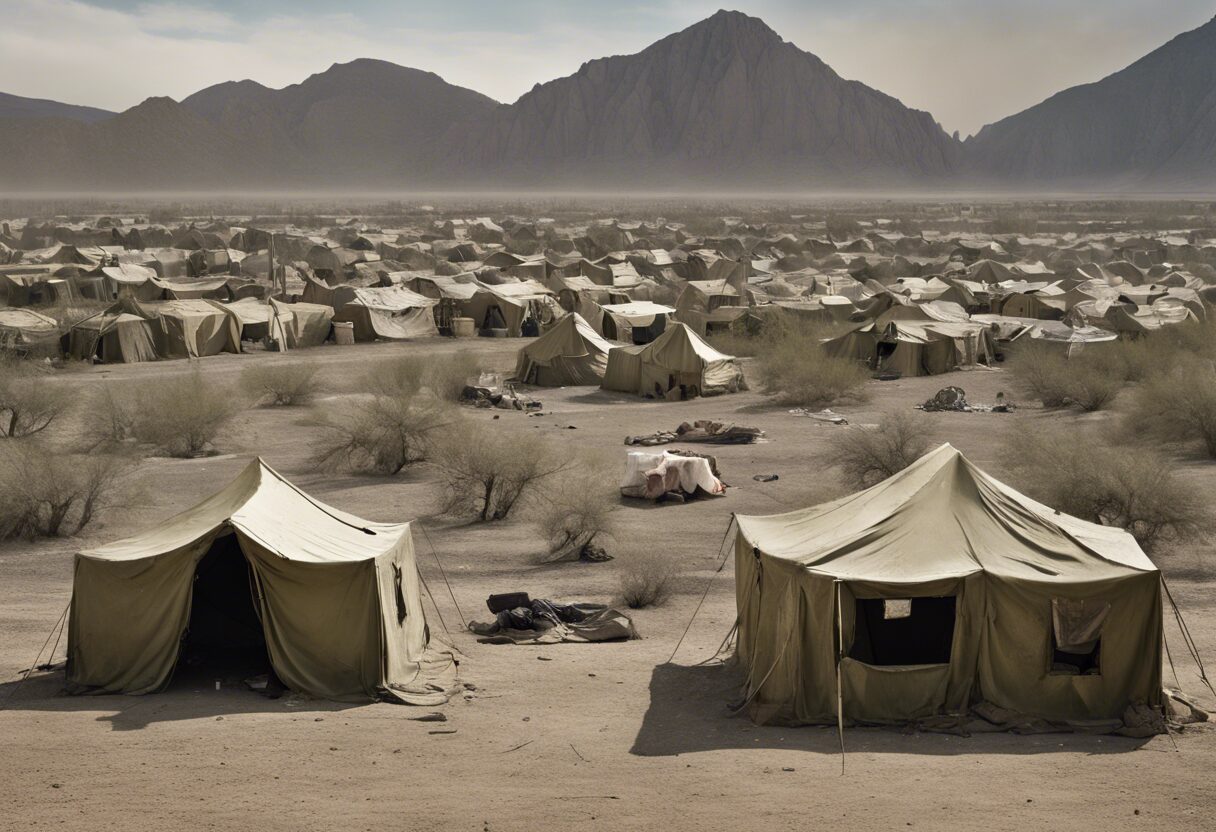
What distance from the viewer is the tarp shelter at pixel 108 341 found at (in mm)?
41156

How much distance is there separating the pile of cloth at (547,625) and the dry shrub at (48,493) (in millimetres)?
8095

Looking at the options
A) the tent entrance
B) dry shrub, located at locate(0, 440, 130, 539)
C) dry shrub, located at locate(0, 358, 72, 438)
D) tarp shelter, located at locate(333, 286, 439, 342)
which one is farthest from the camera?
tarp shelter, located at locate(333, 286, 439, 342)

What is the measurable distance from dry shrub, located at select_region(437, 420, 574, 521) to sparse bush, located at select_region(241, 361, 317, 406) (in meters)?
11.5

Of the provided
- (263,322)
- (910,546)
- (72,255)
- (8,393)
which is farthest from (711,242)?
(910,546)

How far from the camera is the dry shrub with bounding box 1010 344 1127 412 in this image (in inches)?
1332

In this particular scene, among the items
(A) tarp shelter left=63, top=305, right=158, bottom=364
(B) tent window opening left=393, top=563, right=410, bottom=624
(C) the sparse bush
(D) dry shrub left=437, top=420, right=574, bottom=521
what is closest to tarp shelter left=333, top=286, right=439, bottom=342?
(A) tarp shelter left=63, top=305, right=158, bottom=364

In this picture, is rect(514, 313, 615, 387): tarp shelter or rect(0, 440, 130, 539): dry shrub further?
rect(514, 313, 615, 387): tarp shelter

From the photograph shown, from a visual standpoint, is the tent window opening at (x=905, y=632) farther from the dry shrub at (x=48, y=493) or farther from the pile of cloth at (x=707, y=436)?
the pile of cloth at (x=707, y=436)

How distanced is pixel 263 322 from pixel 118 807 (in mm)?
35831

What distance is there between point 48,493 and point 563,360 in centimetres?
1926

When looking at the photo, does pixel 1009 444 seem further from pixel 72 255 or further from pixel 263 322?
pixel 72 255

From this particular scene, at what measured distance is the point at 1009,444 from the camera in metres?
26.0

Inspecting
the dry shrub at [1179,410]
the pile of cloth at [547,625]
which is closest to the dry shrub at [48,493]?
the pile of cloth at [547,625]

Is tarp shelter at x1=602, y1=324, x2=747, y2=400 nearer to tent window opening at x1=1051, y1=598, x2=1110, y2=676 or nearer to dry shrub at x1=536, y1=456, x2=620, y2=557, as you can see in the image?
dry shrub at x1=536, y1=456, x2=620, y2=557
